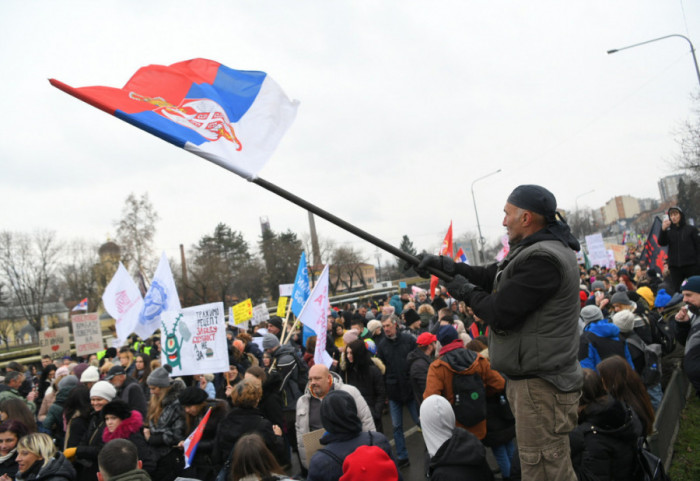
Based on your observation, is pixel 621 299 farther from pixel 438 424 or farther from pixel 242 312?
pixel 242 312

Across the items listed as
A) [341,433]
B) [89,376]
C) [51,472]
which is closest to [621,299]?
[341,433]

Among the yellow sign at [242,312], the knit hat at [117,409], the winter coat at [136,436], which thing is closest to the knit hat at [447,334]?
the winter coat at [136,436]

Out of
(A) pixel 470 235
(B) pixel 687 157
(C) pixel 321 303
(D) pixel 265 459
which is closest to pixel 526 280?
(D) pixel 265 459

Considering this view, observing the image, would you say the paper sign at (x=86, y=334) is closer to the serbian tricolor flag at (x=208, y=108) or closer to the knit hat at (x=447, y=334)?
the knit hat at (x=447, y=334)

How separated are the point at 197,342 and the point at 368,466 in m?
4.52

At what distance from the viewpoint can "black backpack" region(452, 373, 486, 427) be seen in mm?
4832

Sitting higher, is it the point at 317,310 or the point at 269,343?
the point at 317,310

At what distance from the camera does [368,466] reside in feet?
10.2

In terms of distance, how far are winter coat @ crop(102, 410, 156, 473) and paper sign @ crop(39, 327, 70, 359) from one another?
49.0 feet

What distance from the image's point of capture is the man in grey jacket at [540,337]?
2.34 meters

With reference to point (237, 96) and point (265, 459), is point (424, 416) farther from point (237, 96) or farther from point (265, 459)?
point (237, 96)

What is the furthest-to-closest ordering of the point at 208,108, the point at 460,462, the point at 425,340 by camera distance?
the point at 425,340 → the point at 208,108 → the point at 460,462

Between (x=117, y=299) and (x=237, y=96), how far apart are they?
28.5 ft

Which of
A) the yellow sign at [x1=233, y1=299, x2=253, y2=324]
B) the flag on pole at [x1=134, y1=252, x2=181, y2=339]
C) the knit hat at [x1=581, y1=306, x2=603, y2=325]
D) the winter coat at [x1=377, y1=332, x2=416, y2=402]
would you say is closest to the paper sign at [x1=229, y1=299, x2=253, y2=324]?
the yellow sign at [x1=233, y1=299, x2=253, y2=324]
